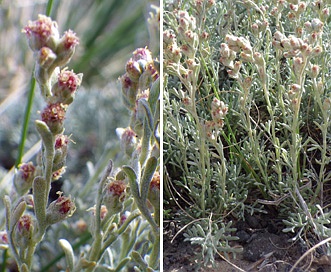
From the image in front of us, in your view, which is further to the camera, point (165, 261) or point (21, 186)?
point (165, 261)

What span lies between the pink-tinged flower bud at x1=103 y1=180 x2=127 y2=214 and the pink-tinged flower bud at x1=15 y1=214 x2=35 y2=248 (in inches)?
4.1

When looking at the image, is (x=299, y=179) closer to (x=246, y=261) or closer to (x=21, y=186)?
(x=246, y=261)

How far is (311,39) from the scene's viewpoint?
3.27ft

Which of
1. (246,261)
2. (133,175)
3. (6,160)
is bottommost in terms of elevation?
(246,261)

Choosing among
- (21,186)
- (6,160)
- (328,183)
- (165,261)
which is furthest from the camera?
(6,160)

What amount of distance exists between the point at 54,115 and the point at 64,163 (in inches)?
3.7

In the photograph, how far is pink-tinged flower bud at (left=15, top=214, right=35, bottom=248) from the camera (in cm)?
76

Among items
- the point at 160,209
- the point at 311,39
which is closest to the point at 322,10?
the point at 311,39

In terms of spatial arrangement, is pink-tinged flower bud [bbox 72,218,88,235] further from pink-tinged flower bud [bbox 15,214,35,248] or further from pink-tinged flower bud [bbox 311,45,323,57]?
pink-tinged flower bud [bbox 311,45,323,57]

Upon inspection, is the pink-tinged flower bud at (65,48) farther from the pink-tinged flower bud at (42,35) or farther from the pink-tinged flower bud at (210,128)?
the pink-tinged flower bud at (210,128)

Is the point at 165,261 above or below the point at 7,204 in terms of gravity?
below

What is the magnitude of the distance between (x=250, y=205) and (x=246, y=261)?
0.38 feet

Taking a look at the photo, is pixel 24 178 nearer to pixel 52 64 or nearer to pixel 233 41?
pixel 52 64

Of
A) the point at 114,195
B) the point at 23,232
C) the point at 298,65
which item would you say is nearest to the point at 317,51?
the point at 298,65
